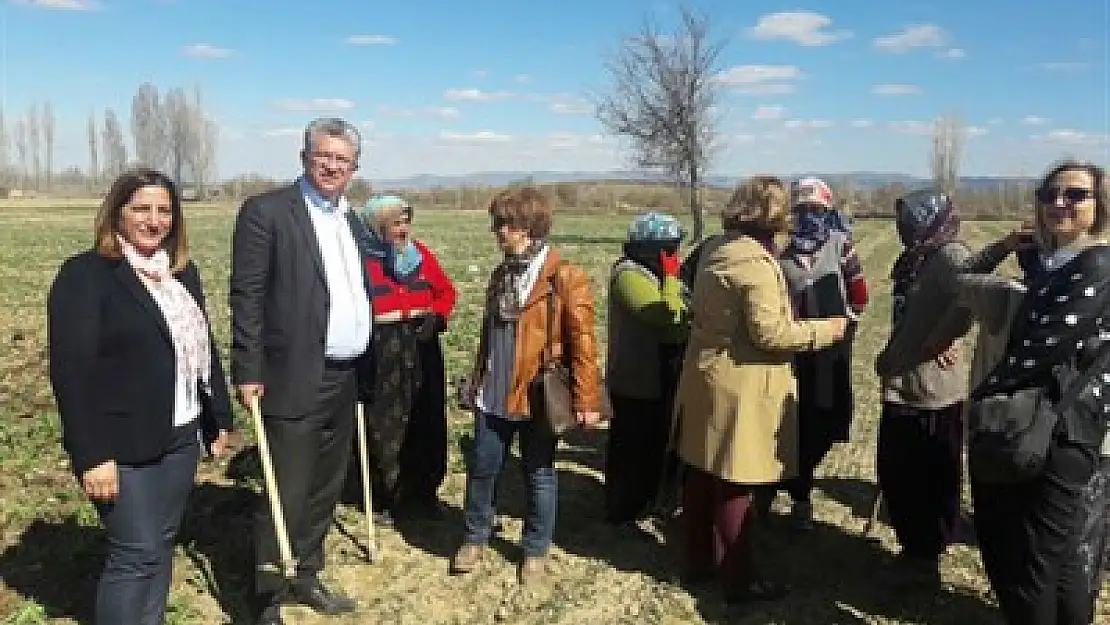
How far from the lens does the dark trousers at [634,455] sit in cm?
492

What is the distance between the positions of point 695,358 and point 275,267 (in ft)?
6.16

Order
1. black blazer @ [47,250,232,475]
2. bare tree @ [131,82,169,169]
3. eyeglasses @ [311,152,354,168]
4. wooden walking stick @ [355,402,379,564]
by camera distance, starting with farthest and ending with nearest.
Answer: bare tree @ [131,82,169,169]
wooden walking stick @ [355,402,379,564]
eyeglasses @ [311,152,354,168]
black blazer @ [47,250,232,475]

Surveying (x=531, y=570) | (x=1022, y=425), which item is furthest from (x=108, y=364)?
A: (x=1022, y=425)

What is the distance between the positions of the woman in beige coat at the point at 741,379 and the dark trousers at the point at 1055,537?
3.13ft

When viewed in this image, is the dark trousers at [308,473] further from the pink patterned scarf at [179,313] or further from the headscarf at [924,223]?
the headscarf at [924,223]

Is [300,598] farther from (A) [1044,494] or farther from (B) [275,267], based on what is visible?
(A) [1044,494]

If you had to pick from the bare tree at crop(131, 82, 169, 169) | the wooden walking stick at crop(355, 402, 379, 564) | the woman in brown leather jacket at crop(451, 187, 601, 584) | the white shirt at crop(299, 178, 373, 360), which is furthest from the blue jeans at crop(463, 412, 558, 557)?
the bare tree at crop(131, 82, 169, 169)

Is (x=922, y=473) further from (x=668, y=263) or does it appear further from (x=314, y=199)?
(x=314, y=199)

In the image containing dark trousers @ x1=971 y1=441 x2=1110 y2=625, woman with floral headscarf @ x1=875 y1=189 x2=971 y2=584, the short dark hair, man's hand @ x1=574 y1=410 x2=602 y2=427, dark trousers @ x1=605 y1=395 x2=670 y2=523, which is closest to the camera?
dark trousers @ x1=971 y1=441 x2=1110 y2=625

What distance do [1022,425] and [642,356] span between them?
7.05ft

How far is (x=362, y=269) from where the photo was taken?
3.84m

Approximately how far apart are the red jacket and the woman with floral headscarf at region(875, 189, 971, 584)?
7.87 ft

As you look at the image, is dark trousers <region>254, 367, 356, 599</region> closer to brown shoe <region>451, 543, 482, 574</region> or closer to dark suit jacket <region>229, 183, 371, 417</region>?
dark suit jacket <region>229, 183, 371, 417</region>

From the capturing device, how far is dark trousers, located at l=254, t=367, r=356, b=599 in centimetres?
371
